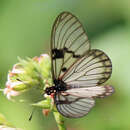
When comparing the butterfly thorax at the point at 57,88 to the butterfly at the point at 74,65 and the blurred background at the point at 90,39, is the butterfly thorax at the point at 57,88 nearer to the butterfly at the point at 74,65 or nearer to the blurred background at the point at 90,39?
the butterfly at the point at 74,65

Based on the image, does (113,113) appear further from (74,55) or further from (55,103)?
(55,103)

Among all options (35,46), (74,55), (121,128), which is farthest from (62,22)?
(35,46)

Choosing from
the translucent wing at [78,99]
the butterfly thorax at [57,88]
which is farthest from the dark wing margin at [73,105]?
the butterfly thorax at [57,88]

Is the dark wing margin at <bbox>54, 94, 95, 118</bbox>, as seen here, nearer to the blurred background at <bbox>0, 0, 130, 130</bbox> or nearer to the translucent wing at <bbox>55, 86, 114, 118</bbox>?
the translucent wing at <bbox>55, 86, 114, 118</bbox>

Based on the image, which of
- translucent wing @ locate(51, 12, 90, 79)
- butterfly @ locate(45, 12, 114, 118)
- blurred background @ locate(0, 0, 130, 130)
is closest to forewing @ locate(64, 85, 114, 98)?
butterfly @ locate(45, 12, 114, 118)

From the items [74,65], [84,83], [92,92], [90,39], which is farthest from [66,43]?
[90,39]

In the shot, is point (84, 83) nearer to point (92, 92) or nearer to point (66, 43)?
point (92, 92)
